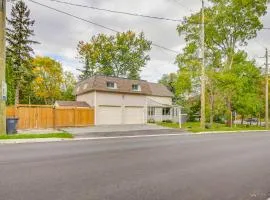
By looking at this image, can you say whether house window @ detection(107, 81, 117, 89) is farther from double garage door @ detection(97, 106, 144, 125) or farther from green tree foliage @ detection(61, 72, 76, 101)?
green tree foliage @ detection(61, 72, 76, 101)

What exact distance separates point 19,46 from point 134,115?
65.1 feet

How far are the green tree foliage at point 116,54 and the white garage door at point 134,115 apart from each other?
2237 centimetres

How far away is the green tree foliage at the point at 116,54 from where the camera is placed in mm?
62844

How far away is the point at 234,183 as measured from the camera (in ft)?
26.1

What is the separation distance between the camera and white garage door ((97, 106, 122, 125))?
123ft

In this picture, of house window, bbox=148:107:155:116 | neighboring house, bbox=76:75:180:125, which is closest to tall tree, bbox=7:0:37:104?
neighboring house, bbox=76:75:180:125

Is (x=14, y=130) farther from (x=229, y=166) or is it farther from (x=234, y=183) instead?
(x=234, y=183)

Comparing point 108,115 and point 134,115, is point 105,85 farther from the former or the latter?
point 134,115

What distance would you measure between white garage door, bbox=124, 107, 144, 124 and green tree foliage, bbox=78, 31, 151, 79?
22.4m

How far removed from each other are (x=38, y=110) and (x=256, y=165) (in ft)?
72.8

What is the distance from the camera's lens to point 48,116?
30.1 m

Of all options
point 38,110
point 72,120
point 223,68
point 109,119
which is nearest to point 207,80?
point 223,68

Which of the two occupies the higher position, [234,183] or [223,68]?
[223,68]

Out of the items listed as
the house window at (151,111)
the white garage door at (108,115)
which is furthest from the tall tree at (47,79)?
the white garage door at (108,115)
